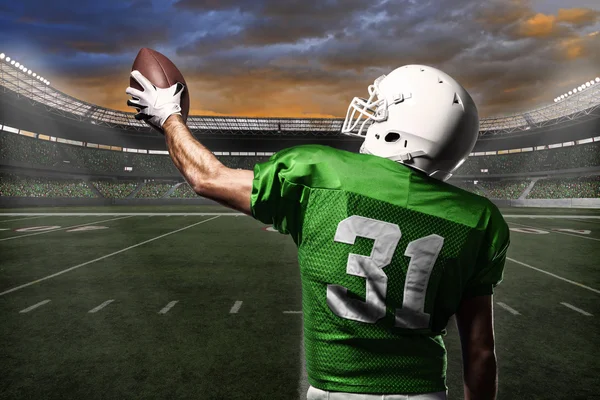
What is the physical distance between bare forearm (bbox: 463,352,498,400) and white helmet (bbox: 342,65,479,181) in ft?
1.93

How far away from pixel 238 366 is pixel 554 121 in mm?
48003

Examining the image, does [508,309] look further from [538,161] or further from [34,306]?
[538,161]

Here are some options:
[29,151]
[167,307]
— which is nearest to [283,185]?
[167,307]

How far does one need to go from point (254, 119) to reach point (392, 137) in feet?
143

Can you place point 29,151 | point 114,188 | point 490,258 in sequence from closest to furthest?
point 490,258 → point 29,151 → point 114,188

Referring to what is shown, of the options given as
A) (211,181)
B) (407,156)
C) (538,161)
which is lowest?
(211,181)

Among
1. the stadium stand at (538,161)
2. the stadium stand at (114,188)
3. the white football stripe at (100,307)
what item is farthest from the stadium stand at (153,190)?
the white football stripe at (100,307)

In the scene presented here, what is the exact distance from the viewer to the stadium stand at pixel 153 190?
47688 mm

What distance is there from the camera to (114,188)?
47625 millimetres

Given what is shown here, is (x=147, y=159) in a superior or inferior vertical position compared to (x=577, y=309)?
superior

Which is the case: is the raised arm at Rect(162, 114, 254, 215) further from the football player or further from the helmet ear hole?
the helmet ear hole

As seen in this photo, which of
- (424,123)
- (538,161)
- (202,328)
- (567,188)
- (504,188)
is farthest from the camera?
(504,188)

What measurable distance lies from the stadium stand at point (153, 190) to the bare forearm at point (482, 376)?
4937 cm

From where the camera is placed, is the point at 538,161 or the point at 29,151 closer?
the point at 29,151
